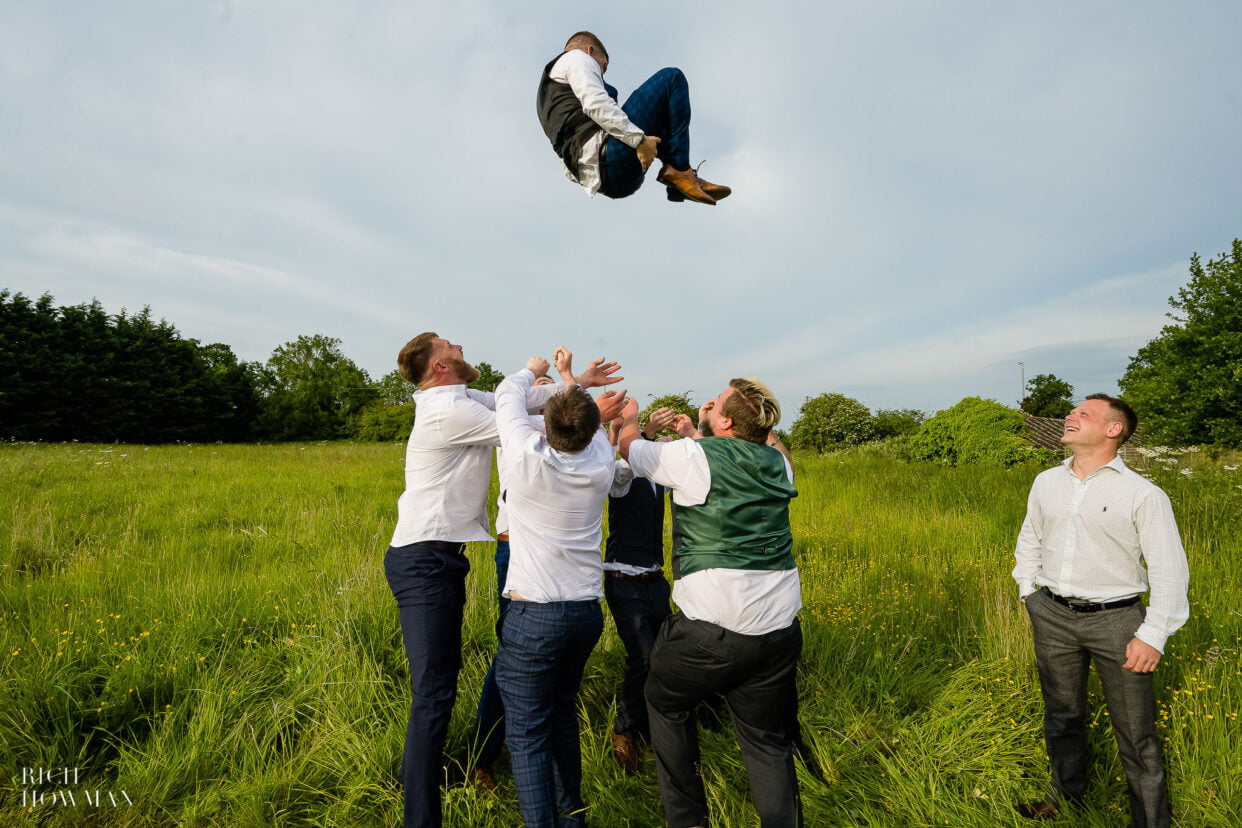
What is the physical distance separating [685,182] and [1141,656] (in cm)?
323

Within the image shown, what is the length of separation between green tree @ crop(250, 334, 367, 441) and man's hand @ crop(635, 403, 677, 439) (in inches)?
1759

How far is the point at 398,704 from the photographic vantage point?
3.92 metres

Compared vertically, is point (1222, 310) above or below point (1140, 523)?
above

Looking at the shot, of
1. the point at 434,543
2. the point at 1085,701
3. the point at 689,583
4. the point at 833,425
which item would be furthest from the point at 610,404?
the point at 833,425

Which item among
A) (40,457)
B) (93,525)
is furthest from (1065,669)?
(40,457)

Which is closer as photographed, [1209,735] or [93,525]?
[1209,735]

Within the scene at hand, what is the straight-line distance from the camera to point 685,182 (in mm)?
3281

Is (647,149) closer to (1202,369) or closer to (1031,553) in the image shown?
(1031,553)

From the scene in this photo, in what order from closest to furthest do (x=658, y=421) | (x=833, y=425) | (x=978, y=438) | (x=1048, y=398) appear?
(x=658, y=421) < (x=978, y=438) < (x=833, y=425) < (x=1048, y=398)

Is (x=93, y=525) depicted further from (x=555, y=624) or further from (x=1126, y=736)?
(x=1126, y=736)

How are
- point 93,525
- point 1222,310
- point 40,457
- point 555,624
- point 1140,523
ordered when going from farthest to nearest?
point 1222,310, point 40,457, point 93,525, point 1140,523, point 555,624

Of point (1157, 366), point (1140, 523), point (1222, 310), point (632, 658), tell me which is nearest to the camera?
point (1140, 523)

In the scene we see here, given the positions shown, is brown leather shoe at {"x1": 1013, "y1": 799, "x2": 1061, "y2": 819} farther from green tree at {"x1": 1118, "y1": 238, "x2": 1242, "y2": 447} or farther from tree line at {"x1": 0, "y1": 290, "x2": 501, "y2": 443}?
tree line at {"x1": 0, "y1": 290, "x2": 501, "y2": 443}

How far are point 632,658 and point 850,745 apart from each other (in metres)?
1.43
